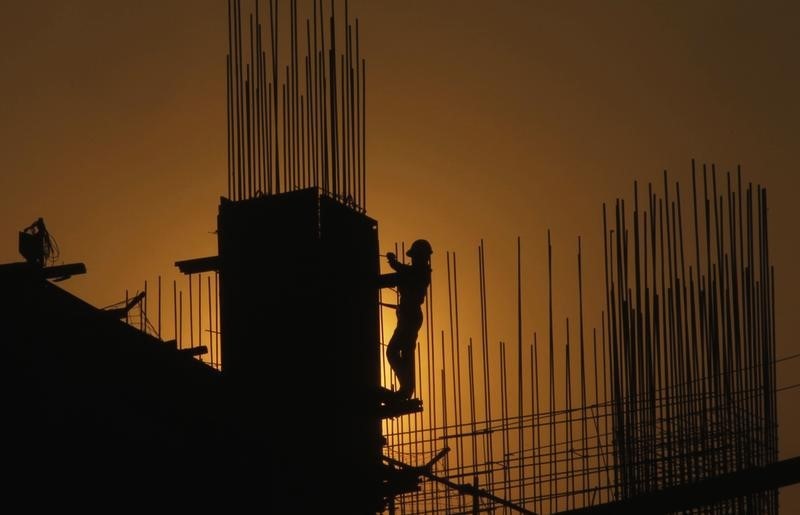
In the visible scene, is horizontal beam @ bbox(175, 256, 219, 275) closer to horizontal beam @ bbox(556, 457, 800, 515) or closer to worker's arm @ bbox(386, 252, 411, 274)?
worker's arm @ bbox(386, 252, 411, 274)

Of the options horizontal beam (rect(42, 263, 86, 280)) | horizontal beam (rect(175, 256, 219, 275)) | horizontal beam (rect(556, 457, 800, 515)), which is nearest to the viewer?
horizontal beam (rect(556, 457, 800, 515))

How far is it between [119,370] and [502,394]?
12.4ft

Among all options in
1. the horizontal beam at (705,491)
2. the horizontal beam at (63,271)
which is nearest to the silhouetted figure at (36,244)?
the horizontal beam at (63,271)

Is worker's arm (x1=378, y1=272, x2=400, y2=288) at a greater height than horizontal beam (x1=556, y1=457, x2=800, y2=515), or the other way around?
worker's arm (x1=378, y1=272, x2=400, y2=288)

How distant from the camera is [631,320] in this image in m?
8.34

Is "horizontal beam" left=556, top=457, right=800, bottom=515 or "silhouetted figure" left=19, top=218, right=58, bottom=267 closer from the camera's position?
"horizontal beam" left=556, top=457, right=800, bottom=515

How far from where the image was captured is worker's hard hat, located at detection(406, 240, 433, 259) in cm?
907

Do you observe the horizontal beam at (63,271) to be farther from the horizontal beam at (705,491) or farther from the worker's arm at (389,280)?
the horizontal beam at (705,491)

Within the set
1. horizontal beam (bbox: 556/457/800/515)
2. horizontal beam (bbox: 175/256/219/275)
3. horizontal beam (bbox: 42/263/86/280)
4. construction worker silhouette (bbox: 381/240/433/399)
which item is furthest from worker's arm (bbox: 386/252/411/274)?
horizontal beam (bbox: 556/457/800/515)

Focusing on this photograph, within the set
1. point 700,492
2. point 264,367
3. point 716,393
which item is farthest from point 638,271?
point 700,492

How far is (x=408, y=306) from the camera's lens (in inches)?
359

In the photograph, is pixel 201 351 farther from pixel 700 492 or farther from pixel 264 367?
pixel 700 492

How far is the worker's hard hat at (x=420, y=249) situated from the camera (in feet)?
29.8

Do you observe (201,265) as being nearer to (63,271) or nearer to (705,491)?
(63,271)
